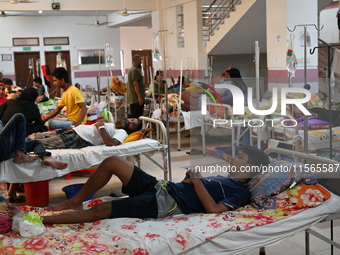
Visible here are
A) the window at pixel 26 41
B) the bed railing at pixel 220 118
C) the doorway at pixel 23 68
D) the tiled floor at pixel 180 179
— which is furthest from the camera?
the doorway at pixel 23 68

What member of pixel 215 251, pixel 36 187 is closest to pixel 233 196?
pixel 215 251

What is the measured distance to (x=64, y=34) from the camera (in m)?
15.0

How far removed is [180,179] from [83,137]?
50.6 inches

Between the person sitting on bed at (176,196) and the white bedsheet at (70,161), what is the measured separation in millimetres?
987

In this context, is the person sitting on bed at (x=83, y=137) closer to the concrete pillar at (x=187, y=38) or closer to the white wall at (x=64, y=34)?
the concrete pillar at (x=187, y=38)

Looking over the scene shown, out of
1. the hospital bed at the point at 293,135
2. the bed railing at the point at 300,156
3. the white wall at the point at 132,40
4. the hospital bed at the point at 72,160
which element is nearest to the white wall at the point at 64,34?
the white wall at the point at 132,40

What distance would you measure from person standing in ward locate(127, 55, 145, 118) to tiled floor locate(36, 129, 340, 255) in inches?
34.9

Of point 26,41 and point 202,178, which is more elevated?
point 26,41

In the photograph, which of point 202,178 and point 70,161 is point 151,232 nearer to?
point 202,178

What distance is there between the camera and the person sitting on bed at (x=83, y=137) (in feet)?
13.8

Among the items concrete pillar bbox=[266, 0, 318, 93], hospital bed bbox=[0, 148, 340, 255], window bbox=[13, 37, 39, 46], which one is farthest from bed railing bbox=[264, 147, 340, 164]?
window bbox=[13, 37, 39, 46]

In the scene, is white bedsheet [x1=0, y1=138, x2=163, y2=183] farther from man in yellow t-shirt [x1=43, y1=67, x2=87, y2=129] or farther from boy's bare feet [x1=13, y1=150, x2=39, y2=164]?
man in yellow t-shirt [x1=43, y1=67, x2=87, y2=129]

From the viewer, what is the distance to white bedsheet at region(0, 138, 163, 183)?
3.63 meters

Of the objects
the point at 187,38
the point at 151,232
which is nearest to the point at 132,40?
the point at 187,38
